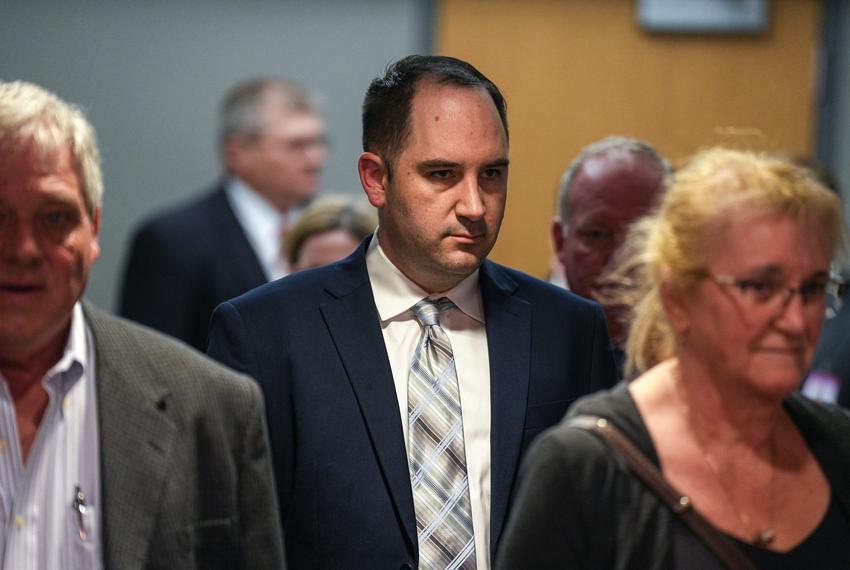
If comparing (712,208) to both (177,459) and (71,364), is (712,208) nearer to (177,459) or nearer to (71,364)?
(177,459)

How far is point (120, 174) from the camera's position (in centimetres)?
641

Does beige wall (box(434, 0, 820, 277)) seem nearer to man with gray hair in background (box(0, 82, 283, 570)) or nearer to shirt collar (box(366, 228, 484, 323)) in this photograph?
shirt collar (box(366, 228, 484, 323))

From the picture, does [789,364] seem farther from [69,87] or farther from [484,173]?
[69,87]

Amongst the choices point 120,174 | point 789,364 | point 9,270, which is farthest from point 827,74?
point 9,270

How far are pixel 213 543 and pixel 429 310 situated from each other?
68 centimetres

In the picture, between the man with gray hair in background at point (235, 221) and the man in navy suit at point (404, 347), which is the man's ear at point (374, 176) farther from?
the man with gray hair in background at point (235, 221)

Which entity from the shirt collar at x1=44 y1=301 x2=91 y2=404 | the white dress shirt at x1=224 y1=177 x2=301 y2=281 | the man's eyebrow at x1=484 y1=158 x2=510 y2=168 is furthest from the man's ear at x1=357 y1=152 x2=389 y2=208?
the white dress shirt at x1=224 y1=177 x2=301 y2=281

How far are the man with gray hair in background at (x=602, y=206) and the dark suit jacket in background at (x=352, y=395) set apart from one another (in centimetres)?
50

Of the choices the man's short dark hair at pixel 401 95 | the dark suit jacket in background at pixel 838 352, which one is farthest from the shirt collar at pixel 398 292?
the dark suit jacket in background at pixel 838 352

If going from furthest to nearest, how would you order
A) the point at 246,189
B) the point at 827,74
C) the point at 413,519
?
the point at 827,74
the point at 246,189
the point at 413,519

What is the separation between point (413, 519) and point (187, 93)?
416cm

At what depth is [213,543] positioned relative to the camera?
222 cm

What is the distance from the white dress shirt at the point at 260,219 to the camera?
18.3 feet

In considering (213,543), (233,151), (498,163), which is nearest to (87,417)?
(213,543)
